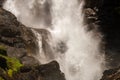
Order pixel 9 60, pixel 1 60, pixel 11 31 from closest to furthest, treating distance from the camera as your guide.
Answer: pixel 1 60
pixel 9 60
pixel 11 31

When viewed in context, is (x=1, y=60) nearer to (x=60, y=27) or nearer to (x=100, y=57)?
(x=100, y=57)

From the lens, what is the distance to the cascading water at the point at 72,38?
38188 mm

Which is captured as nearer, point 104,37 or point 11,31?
point 11,31

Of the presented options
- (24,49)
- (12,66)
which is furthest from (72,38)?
(12,66)

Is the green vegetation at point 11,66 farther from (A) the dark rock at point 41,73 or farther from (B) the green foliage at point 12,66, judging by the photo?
(A) the dark rock at point 41,73

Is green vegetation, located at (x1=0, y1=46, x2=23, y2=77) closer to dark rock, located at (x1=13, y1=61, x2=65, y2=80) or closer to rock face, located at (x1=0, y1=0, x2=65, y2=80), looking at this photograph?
rock face, located at (x1=0, y1=0, x2=65, y2=80)

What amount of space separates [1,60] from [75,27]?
77.9ft

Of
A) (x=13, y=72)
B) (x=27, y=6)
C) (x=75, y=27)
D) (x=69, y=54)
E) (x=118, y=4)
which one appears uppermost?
(x=27, y=6)

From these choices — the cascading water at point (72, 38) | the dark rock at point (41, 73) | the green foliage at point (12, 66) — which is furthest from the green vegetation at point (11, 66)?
the cascading water at point (72, 38)

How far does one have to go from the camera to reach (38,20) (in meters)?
46.8

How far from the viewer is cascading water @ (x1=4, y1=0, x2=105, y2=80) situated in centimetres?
3819

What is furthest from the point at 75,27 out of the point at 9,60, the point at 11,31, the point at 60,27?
the point at 9,60

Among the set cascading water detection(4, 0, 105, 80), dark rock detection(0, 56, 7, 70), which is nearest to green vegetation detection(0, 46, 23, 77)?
dark rock detection(0, 56, 7, 70)

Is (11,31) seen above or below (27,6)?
below
